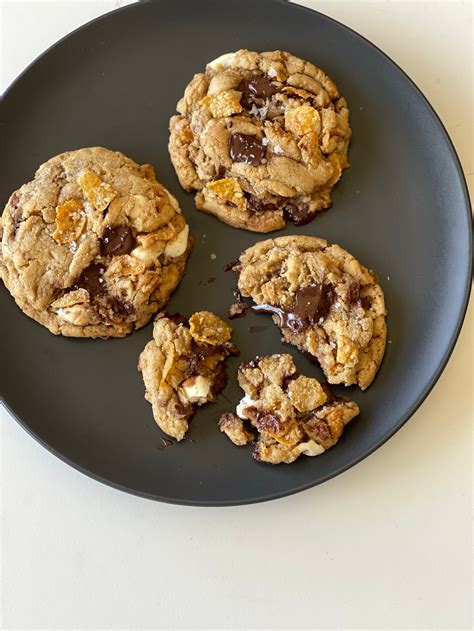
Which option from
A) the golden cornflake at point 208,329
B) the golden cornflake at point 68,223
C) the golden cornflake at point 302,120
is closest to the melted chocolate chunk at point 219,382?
the golden cornflake at point 208,329

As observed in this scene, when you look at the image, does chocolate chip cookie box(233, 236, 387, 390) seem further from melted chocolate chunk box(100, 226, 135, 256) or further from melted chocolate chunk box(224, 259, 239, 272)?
melted chocolate chunk box(100, 226, 135, 256)

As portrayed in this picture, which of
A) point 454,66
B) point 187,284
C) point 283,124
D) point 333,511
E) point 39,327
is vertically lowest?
point 333,511

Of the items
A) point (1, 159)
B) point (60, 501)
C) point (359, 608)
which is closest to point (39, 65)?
point (1, 159)

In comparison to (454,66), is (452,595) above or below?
below

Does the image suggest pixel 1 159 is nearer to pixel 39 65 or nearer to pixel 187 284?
pixel 39 65

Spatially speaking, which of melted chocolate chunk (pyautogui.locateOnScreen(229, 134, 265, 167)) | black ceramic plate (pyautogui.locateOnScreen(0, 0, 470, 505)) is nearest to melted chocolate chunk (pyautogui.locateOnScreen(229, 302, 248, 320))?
black ceramic plate (pyautogui.locateOnScreen(0, 0, 470, 505))

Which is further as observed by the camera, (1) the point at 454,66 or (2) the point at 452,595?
(1) the point at 454,66

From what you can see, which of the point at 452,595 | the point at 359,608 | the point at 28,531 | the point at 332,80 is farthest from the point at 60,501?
the point at 332,80
